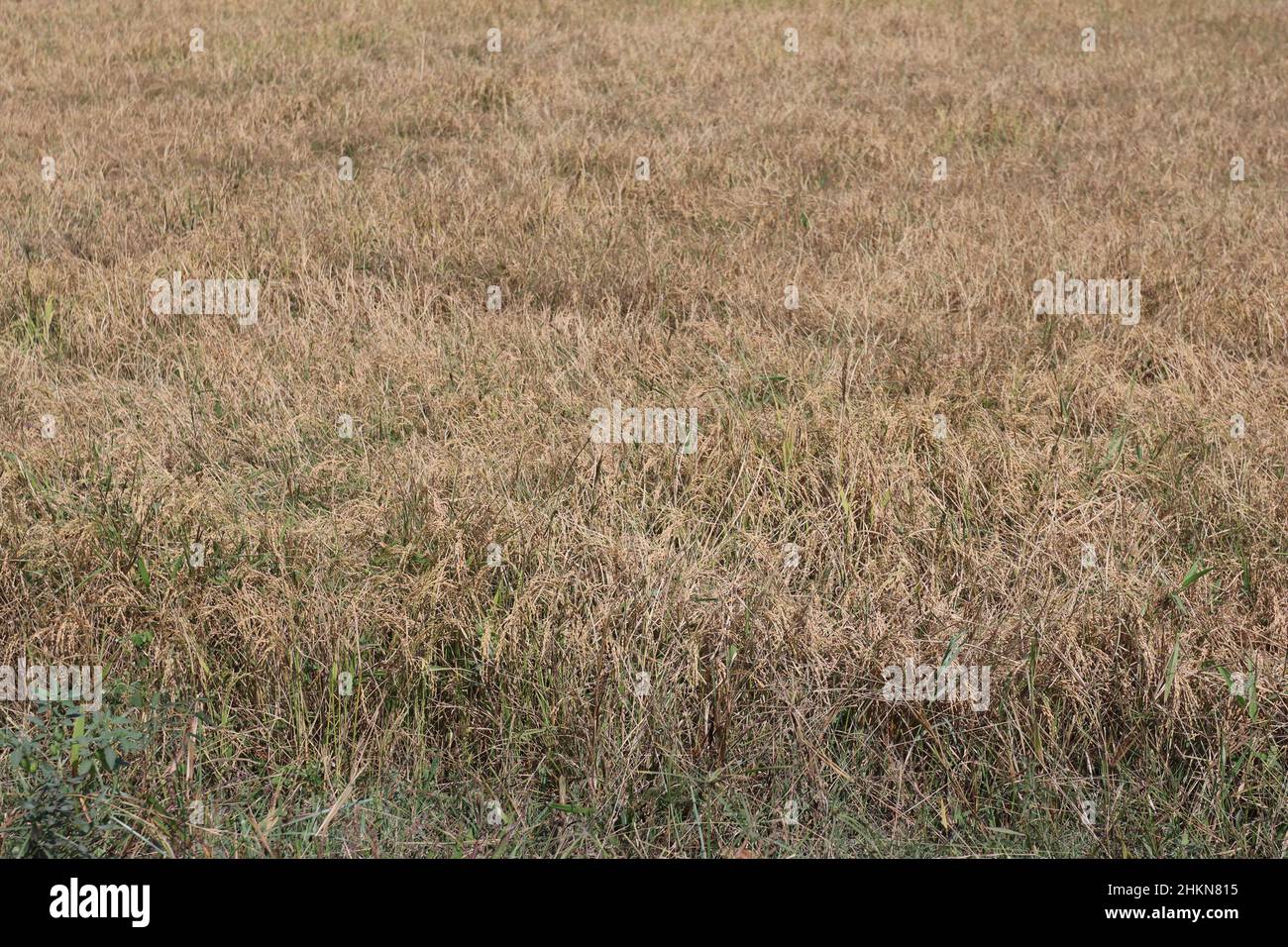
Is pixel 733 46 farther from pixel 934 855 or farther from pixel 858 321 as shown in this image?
pixel 934 855

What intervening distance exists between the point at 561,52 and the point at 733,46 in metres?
1.60

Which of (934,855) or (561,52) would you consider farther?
(561,52)

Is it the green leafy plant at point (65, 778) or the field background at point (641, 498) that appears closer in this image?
the green leafy plant at point (65, 778)

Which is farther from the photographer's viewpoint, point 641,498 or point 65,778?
point 641,498

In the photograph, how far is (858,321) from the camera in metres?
4.71

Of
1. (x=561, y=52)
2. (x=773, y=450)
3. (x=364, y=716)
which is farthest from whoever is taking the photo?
(x=561, y=52)

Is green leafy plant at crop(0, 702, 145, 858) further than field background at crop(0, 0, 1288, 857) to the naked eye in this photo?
No

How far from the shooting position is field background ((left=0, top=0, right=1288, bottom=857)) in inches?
93.3

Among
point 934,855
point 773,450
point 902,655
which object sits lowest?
point 934,855

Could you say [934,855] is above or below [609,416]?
below

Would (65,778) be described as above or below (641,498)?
below

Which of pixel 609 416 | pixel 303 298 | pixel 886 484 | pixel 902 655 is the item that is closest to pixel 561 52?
pixel 303 298

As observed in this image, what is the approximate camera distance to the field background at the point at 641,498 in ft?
7.77

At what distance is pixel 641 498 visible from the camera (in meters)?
3.36
